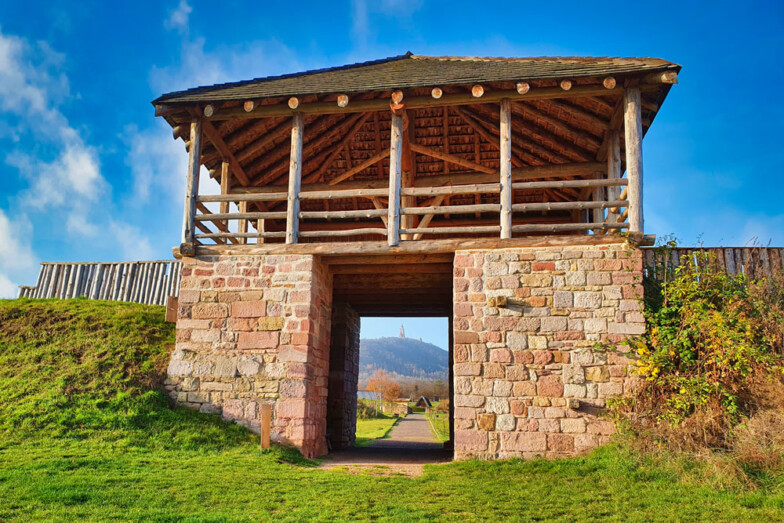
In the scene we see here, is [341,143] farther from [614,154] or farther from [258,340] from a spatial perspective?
[614,154]

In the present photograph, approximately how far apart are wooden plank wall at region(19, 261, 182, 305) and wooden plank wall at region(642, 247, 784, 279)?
1033 centimetres

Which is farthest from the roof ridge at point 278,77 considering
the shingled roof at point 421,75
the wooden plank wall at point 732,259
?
the wooden plank wall at point 732,259

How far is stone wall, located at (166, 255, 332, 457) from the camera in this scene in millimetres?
8750

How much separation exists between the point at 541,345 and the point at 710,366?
7.08ft

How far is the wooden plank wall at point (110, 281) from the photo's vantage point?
13898 millimetres

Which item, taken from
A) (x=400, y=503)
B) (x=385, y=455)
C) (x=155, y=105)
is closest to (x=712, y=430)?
(x=400, y=503)

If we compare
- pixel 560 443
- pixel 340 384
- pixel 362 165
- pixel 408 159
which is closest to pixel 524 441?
pixel 560 443

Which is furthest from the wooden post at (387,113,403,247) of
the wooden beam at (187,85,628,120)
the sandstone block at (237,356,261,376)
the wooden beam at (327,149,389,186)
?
the sandstone block at (237,356,261,376)

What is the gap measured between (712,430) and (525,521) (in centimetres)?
318

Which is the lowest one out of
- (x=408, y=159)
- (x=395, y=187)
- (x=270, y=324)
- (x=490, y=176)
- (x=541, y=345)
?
(x=541, y=345)

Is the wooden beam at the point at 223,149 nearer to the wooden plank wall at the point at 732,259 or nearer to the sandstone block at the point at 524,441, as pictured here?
the sandstone block at the point at 524,441

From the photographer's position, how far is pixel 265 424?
330 inches

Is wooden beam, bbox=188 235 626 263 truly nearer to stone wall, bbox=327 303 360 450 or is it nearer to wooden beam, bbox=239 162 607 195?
wooden beam, bbox=239 162 607 195

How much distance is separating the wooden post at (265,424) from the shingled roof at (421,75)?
5.01 m
